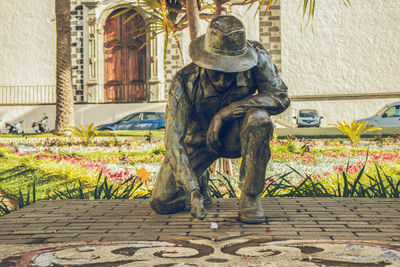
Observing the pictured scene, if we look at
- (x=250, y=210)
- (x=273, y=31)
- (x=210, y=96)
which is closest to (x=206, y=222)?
(x=250, y=210)

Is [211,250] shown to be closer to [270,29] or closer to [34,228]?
[34,228]

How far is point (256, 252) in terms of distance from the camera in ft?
8.48

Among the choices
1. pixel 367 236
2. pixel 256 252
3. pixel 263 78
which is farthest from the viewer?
pixel 263 78

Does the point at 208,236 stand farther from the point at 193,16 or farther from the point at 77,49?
the point at 77,49

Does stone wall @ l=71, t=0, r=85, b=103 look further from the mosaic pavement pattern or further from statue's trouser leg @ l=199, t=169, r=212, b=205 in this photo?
the mosaic pavement pattern

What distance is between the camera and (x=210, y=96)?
11.5ft

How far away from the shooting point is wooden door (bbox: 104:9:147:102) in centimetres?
2214

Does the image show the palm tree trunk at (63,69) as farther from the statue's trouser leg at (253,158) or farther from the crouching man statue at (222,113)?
the statue's trouser leg at (253,158)

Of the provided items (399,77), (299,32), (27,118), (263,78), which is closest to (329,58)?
(299,32)

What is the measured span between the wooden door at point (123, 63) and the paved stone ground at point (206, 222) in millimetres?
18120

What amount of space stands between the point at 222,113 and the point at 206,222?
2.45 ft

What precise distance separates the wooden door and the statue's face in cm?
1880

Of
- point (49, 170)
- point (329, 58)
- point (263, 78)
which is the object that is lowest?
point (49, 170)

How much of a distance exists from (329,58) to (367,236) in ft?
65.7
